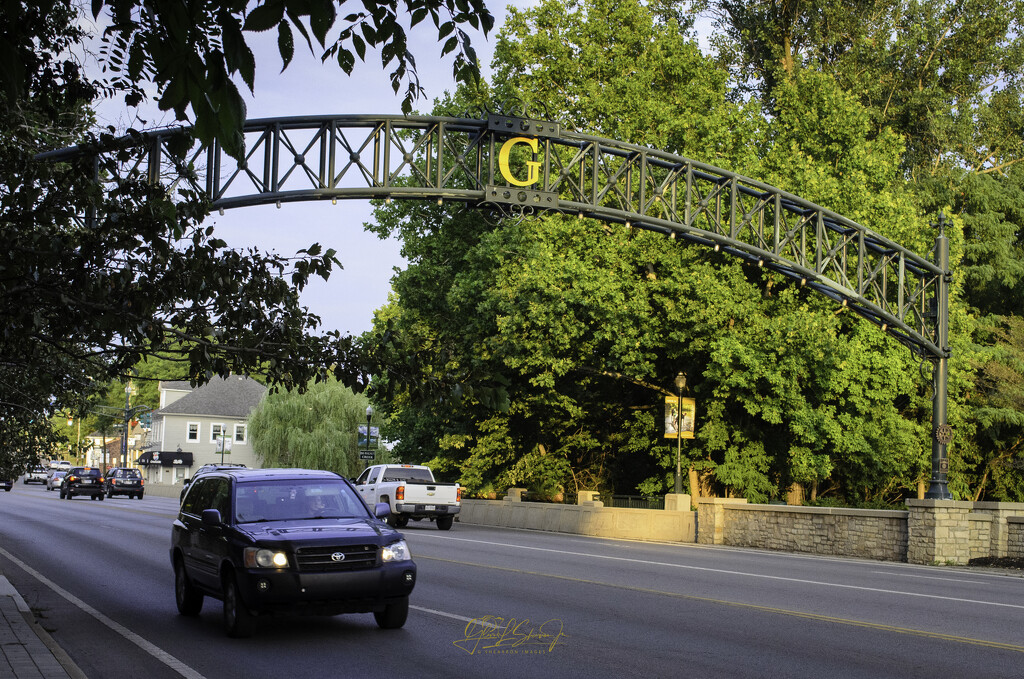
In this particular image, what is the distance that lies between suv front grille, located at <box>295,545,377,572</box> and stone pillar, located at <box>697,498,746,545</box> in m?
20.6

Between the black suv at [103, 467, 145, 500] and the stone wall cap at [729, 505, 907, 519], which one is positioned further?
the black suv at [103, 467, 145, 500]

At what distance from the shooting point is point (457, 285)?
39.8 meters

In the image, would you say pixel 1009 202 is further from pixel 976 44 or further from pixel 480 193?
pixel 480 193

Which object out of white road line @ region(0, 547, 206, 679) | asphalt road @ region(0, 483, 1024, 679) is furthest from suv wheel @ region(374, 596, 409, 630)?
white road line @ region(0, 547, 206, 679)

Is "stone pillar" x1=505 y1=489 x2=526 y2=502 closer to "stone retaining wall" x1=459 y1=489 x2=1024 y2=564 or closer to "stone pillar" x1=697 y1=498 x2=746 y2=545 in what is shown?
"stone retaining wall" x1=459 y1=489 x2=1024 y2=564

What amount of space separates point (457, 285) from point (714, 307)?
10.4 metres

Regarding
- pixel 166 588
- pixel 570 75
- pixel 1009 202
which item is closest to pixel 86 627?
pixel 166 588

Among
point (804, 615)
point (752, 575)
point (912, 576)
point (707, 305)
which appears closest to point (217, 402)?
point (707, 305)

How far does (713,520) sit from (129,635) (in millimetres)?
21047

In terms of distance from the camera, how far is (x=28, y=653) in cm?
916

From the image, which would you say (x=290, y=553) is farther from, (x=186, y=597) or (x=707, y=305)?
(x=707, y=305)

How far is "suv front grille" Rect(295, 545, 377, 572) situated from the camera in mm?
10484

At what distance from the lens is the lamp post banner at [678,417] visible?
3234cm

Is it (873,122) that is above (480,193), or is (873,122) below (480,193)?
above
